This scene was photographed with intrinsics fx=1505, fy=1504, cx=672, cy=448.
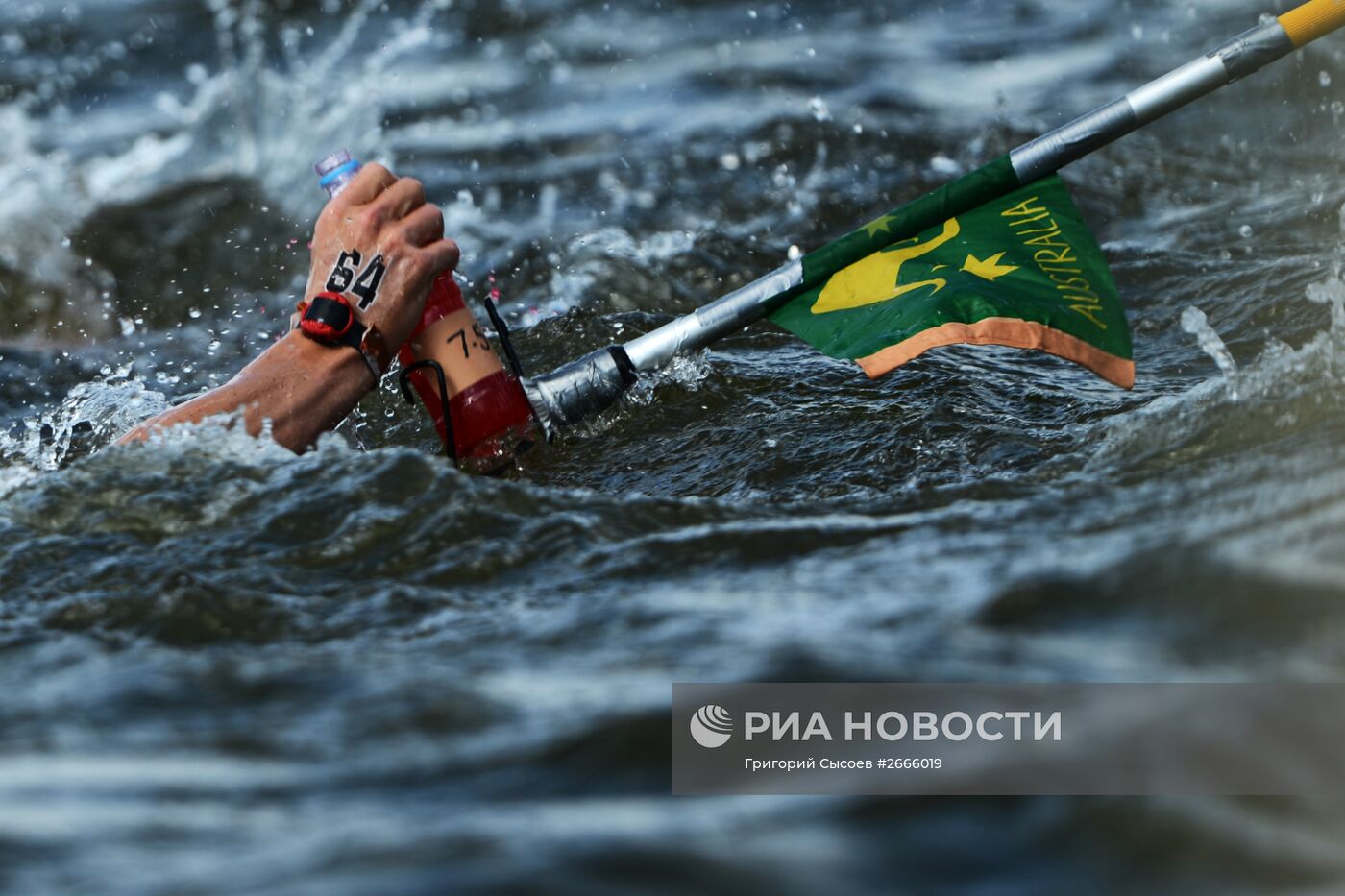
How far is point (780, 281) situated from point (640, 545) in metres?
0.86

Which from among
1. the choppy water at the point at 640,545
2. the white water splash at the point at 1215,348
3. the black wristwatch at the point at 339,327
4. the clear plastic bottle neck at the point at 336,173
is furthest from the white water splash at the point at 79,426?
the white water splash at the point at 1215,348

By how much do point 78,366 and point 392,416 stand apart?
1.45 meters

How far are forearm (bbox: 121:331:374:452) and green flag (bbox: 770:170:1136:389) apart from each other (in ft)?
2.91

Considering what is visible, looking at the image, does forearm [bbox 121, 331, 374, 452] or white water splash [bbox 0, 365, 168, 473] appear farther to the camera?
white water splash [bbox 0, 365, 168, 473]

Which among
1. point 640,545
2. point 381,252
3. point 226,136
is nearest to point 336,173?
point 381,252

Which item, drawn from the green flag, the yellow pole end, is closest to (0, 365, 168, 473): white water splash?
the green flag

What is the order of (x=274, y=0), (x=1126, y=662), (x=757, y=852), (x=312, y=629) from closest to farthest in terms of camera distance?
(x=757, y=852) → (x=1126, y=662) → (x=312, y=629) → (x=274, y=0)

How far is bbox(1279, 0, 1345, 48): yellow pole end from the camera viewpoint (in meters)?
2.98

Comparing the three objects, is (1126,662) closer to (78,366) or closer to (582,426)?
(582,426)

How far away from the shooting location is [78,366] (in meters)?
4.55

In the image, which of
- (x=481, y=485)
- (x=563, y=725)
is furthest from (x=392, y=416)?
(x=563, y=725)

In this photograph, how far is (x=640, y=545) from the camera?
242 centimetres

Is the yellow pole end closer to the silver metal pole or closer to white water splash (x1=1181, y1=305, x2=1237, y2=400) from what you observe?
the silver metal pole

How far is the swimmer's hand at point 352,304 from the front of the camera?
2.83 metres
